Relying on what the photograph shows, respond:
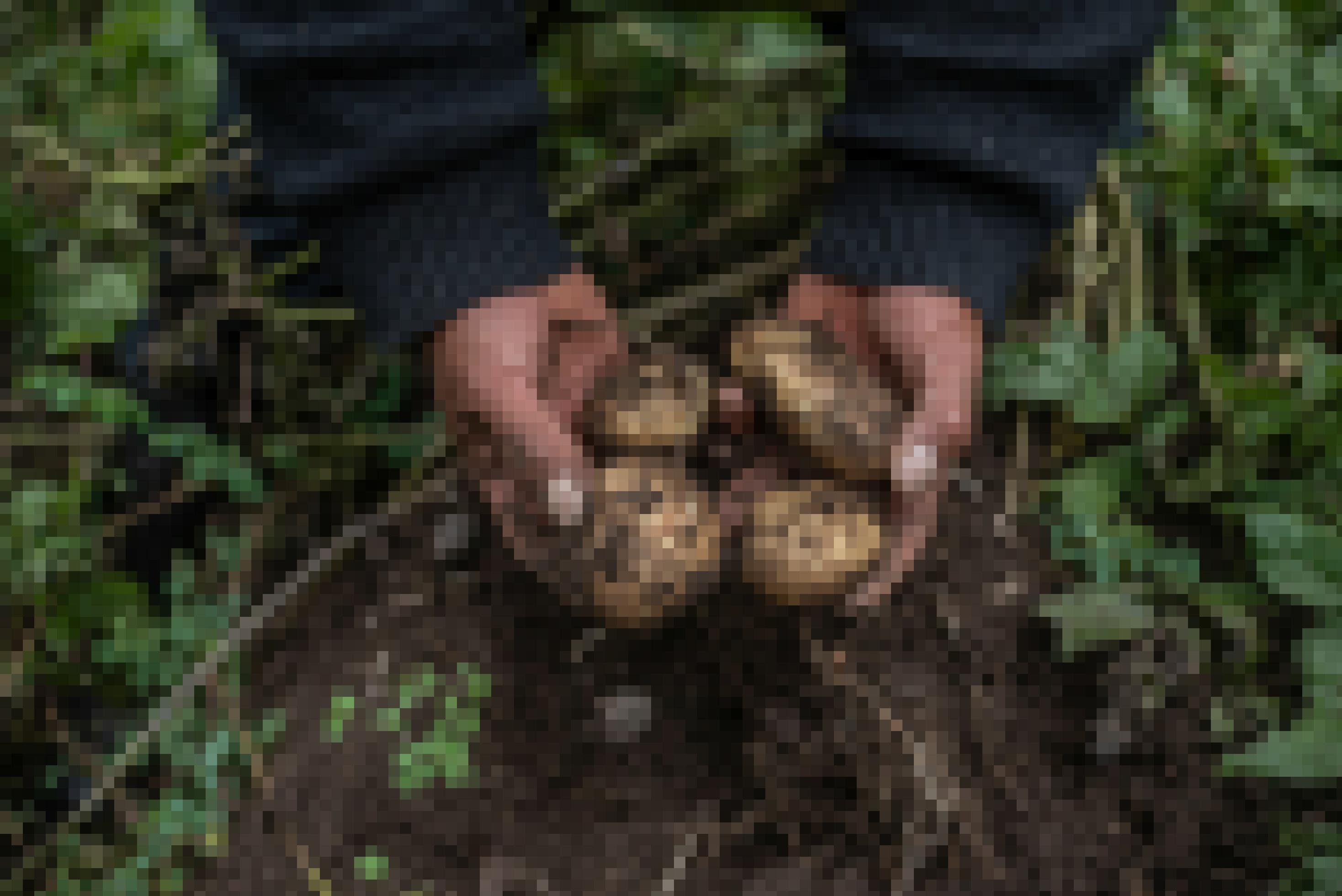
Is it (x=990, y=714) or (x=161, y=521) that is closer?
(x=990, y=714)

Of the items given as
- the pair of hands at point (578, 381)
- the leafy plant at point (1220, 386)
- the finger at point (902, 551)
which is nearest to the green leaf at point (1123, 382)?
the leafy plant at point (1220, 386)

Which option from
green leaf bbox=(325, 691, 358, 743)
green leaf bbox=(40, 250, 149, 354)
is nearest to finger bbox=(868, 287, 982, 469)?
green leaf bbox=(325, 691, 358, 743)

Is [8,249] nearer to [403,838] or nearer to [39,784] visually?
[39,784]

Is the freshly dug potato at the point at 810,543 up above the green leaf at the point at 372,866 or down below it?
above

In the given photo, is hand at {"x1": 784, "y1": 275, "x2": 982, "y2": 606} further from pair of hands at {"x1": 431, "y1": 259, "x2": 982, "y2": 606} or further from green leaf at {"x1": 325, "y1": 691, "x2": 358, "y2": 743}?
green leaf at {"x1": 325, "y1": 691, "x2": 358, "y2": 743}

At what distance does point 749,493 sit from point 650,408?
0.19m

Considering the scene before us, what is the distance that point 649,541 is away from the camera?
1.45m

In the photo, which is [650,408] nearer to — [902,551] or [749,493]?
[749,493]

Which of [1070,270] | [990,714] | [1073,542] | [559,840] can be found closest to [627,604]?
[559,840]

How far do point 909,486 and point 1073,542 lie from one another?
50 centimetres

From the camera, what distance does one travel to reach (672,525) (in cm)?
146

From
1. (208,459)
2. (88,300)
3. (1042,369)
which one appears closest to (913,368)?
(1042,369)

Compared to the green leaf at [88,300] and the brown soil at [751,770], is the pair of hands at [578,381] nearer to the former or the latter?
the brown soil at [751,770]

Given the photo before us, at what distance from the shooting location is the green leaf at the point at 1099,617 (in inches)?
64.9
